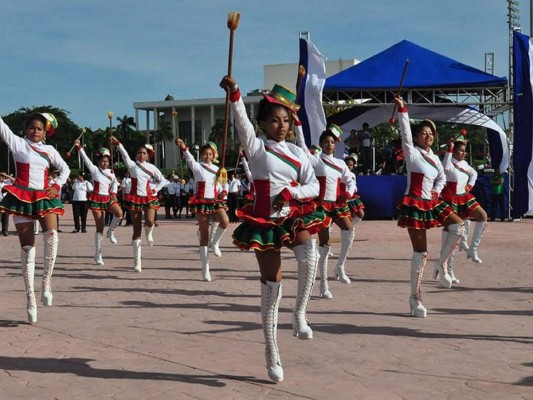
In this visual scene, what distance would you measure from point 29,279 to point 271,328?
11.3 feet

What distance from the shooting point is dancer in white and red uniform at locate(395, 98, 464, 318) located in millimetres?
8078

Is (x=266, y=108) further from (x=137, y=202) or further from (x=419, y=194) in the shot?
(x=137, y=202)

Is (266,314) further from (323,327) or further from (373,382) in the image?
(323,327)

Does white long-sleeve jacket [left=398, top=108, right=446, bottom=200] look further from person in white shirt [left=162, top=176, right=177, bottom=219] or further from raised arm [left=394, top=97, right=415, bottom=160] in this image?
person in white shirt [left=162, top=176, right=177, bottom=219]

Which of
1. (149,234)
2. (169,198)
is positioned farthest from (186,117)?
(149,234)

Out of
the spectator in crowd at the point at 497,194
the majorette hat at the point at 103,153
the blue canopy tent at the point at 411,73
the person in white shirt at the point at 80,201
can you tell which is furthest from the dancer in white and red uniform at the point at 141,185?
the spectator in crowd at the point at 497,194

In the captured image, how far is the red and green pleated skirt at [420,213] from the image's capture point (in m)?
8.24

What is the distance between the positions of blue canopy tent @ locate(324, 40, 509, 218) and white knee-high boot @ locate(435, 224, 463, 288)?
14.6m

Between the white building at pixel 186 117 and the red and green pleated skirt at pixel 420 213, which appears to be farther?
the white building at pixel 186 117

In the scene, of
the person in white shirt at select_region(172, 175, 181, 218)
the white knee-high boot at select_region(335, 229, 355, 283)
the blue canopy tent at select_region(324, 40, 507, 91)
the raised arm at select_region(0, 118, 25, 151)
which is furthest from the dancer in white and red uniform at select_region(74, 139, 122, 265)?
the person in white shirt at select_region(172, 175, 181, 218)

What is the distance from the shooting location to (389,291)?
9945mm

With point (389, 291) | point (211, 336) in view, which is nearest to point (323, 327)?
point (211, 336)

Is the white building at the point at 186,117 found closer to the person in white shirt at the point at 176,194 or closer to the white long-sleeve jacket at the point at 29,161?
the person in white shirt at the point at 176,194

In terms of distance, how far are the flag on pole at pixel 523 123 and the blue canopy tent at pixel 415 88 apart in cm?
71
